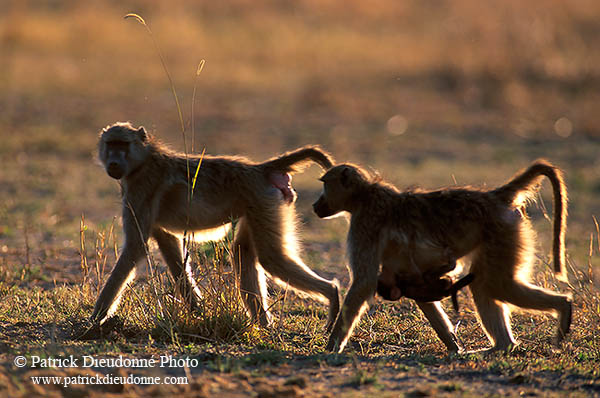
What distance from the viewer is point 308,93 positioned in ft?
60.7

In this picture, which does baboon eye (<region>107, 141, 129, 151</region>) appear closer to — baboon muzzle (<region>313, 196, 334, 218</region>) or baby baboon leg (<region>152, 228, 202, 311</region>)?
baby baboon leg (<region>152, 228, 202, 311</region>)

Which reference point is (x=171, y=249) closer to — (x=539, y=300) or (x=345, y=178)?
(x=345, y=178)

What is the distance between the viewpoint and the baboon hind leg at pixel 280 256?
5.71m

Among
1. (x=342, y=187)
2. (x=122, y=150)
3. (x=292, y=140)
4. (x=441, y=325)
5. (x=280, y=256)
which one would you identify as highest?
(x=122, y=150)

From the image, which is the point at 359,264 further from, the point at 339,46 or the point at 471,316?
the point at 339,46

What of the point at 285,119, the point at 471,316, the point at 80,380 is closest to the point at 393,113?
the point at 285,119

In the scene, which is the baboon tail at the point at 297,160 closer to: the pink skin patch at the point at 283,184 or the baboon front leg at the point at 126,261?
the pink skin patch at the point at 283,184

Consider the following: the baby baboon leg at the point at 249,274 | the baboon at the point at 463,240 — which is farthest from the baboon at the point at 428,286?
the baby baboon leg at the point at 249,274

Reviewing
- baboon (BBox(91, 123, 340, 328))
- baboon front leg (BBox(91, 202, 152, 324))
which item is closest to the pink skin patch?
baboon (BBox(91, 123, 340, 328))

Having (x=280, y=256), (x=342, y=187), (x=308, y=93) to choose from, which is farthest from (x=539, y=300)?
(x=308, y=93)

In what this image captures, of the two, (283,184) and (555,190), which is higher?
(283,184)

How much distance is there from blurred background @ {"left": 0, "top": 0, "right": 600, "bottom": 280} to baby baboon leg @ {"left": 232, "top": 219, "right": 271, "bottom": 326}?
2270 millimetres

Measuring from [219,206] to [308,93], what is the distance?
12953 millimetres

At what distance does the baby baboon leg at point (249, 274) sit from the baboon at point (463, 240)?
0.77m
